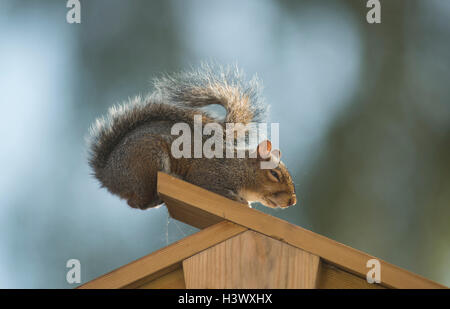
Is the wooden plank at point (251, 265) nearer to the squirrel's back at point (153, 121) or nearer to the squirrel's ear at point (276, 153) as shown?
the squirrel's back at point (153, 121)

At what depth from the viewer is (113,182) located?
2127mm

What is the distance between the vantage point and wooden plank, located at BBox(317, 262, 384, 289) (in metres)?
1.63

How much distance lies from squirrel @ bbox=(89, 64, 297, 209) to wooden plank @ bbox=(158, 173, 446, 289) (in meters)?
0.35

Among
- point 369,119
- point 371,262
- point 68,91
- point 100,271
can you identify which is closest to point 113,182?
point 371,262

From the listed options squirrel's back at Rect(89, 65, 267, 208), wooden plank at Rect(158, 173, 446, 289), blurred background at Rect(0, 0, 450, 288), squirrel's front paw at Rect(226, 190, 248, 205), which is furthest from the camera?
blurred background at Rect(0, 0, 450, 288)

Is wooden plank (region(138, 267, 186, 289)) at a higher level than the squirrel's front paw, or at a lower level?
lower

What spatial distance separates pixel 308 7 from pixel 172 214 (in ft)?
11.7

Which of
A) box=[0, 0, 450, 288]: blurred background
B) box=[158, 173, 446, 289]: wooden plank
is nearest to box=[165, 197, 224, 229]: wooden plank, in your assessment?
box=[158, 173, 446, 289]: wooden plank

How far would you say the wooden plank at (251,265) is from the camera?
161cm

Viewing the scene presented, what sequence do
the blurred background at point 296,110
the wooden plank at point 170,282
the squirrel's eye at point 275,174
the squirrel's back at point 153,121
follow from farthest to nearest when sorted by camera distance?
the blurred background at point 296,110 → the squirrel's eye at point 275,174 → the squirrel's back at point 153,121 → the wooden plank at point 170,282

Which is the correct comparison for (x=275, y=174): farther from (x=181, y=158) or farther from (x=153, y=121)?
Result: (x=153, y=121)

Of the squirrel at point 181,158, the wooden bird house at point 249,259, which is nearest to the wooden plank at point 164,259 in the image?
the wooden bird house at point 249,259

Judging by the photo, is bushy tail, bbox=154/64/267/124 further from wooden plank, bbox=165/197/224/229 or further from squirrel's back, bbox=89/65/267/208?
wooden plank, bbox=165/197/224/229
